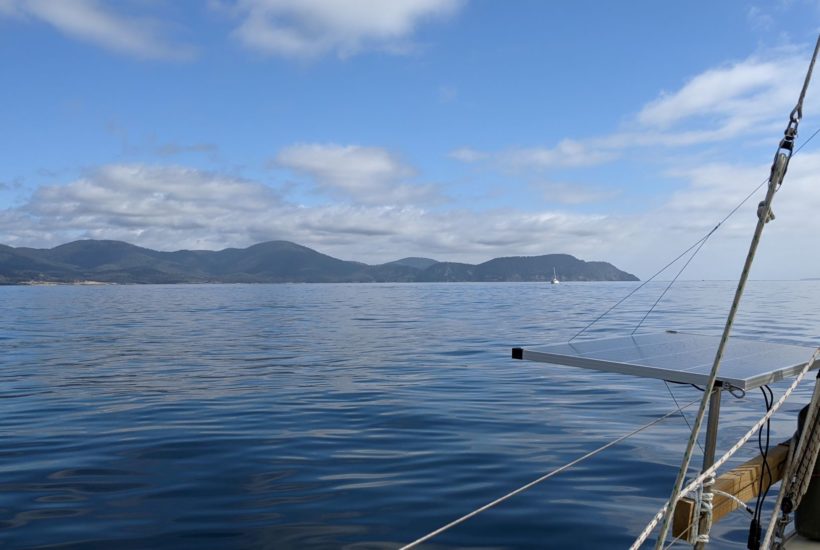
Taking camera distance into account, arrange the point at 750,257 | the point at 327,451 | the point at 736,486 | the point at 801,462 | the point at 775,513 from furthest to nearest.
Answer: the point at 327,451 → the point at 801,462 → the point at 736,486 → the point at 775,513 → the point at 750,257

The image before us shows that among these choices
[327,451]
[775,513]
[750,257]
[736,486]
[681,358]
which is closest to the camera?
[750,257]

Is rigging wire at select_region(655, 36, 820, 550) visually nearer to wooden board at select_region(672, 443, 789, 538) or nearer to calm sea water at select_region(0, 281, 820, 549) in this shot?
wooden board at select_region(672, 443, 789, 538)

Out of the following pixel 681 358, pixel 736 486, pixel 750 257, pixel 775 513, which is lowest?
pixel 775 513

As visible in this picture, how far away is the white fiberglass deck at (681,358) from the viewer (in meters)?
6.38

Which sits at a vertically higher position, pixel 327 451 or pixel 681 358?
pixel 681 358

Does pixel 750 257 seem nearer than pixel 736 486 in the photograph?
Yes

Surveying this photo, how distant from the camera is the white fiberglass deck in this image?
6383 mm

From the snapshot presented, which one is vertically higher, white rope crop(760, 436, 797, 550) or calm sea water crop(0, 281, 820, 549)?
white rope crop(760, 436, 797, 550)

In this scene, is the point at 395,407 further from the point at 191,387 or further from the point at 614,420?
the point at 191,387

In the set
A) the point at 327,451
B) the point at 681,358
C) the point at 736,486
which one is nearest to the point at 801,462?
the point at 736,486

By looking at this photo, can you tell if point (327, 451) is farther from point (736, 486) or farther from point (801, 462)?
point (801, 462)

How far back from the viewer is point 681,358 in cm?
758

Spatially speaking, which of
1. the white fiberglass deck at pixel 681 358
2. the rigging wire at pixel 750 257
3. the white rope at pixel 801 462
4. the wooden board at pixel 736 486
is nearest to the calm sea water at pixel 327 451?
the wooden board at pixel 736 486

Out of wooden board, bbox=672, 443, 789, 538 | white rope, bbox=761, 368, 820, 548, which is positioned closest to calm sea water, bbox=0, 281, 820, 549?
wooden board, bbox=672, 443, 789, 538
